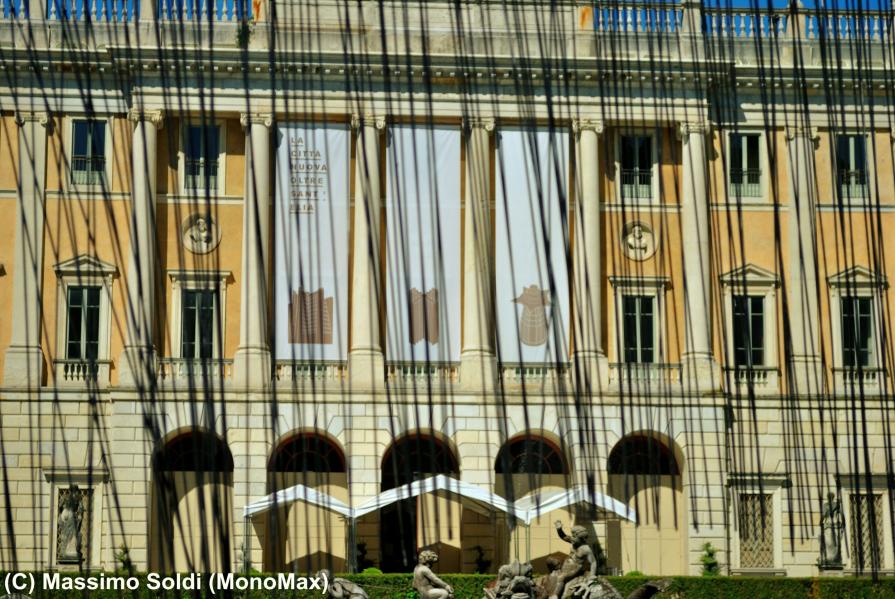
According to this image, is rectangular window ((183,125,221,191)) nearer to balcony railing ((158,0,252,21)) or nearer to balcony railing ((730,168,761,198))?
balcony railing ((158,0,252,21))

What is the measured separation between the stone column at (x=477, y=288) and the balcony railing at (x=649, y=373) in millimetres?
2244

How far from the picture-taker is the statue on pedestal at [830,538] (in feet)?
118

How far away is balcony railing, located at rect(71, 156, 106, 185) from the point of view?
38.0m

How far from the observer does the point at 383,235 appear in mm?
37812

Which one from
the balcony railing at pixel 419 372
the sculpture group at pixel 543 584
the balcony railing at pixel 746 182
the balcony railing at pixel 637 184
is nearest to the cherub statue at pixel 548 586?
the sculpture group at pixel 543 584

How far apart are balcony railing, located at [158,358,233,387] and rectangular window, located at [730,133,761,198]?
33.3ft

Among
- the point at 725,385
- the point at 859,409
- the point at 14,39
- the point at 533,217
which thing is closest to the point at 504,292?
the point at 533,217

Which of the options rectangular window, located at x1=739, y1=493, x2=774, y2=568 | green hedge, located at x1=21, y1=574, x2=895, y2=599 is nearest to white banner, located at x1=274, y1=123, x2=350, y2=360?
green hedge, located at x1=21, y1=574, x2=895, y2=599

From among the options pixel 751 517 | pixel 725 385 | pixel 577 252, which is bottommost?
pixel 751 517

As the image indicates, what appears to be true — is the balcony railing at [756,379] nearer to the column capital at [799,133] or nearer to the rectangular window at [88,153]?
the column capital at [799,133]

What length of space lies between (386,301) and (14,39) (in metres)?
8.29

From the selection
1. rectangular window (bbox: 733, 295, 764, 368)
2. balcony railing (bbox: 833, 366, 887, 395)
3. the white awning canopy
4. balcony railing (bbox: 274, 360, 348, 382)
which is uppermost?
rectangular window (bbox: 733, 295, 764, 368)

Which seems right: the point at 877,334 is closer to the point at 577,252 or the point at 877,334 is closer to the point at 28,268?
the point at 577,252

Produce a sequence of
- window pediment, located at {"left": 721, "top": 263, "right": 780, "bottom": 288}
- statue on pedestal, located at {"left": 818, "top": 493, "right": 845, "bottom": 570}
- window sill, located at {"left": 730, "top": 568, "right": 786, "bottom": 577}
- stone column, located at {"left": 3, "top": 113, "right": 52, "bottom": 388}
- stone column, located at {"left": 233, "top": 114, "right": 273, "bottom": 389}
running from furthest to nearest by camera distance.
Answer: window pediment, located at {"left": 721, "top": 263, "right": 780, "bottom": 288} < stone column, located at {"left": 3, "top": 113, "right": 52, "bottom": 388} < stone column, located at {"left": 233, "top": 114, "right": 273, "bottom": 389} < window sill, located at {"left": 730, "top": 568, "right": 786, "bottom": 577} < statue on pedestal, located at {"left": 818, "top": 493, "right": 845, "bottom": 570}
